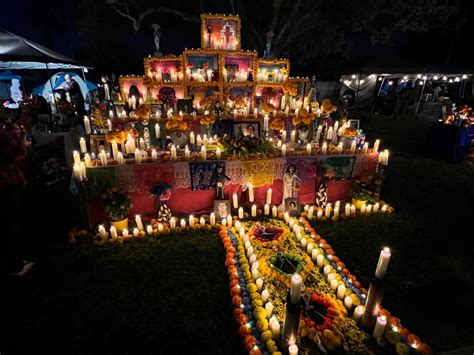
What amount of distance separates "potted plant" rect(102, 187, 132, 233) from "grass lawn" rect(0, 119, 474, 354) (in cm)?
45

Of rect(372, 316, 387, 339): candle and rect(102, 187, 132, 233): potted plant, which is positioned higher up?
rect(102, 187, 132, 233): potted plant

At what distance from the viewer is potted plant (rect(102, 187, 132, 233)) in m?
4.41

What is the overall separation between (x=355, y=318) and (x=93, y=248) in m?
3.68

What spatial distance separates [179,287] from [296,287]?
1.78 meters

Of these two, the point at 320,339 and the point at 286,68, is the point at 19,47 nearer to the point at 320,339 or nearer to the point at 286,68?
the point at 286,68

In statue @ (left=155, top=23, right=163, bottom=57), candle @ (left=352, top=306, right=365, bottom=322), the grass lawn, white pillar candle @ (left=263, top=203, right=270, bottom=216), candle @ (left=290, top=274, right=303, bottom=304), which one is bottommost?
the grass lawn

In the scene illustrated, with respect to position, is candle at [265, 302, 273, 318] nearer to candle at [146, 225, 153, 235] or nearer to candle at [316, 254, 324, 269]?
candle at [316, 254, 324, 269]

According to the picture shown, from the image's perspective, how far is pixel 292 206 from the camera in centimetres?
513

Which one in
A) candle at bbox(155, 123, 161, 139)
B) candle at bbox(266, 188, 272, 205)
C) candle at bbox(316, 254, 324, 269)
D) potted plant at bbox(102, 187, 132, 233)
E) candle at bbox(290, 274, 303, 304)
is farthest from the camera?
candle at bbox(155, 123, 161, 139)

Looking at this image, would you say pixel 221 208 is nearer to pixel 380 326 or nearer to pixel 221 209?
pixel 221 209

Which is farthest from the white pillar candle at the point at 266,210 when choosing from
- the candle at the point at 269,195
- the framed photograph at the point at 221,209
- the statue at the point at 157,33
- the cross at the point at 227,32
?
the statue at the point at 157,33

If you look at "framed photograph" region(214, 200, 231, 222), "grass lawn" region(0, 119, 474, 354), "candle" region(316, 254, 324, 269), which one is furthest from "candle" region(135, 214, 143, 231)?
"candle" region(316, 254, 324, 269)

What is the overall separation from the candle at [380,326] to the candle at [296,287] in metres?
1.01

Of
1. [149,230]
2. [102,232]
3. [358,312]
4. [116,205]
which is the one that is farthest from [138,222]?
[358,312]
